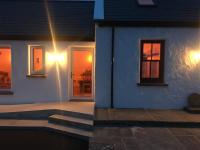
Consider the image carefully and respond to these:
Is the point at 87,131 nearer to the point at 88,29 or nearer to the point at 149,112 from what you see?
the point at 149,112

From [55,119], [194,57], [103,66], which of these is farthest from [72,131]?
[194,57]

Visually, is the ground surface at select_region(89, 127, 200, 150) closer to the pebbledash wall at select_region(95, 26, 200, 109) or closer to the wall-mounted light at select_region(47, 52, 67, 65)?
the pebbledash wall at select_region(95, 26, 200, 109)

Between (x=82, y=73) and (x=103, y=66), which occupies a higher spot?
(x=103, y=66)

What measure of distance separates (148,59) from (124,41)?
3.71 ft

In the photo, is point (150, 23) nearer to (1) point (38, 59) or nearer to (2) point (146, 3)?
(2) point (146, 3)

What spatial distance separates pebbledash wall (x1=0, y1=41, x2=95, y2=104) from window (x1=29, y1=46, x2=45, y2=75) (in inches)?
9.4

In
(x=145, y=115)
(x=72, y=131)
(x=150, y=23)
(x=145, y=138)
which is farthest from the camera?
(x=150, y=23)

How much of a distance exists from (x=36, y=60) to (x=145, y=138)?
5.92 meters

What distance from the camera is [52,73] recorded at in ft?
34.3

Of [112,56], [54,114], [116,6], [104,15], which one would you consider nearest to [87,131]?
[54,114]

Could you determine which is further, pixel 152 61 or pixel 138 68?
pixel 152 61

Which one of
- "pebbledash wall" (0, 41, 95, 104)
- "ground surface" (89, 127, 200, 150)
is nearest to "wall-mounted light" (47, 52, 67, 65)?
"pebbledash wall" (0, 41, 95, 104)

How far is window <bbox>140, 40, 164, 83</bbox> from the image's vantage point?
949 cm

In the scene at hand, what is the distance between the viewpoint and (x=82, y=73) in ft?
35.5
